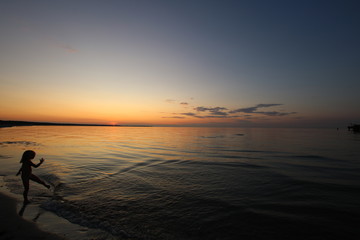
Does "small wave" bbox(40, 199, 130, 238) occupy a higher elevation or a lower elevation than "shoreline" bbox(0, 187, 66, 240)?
lower

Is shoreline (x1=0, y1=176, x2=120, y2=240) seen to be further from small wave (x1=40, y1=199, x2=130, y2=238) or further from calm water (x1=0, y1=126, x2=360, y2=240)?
calm water (x1=0, y1=126, x2=360, y2=240)

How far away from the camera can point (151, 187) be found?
37.1 feet

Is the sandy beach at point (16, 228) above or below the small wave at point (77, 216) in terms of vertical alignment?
above

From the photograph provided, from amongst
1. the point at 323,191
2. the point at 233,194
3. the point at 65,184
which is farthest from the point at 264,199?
the point at 65,184

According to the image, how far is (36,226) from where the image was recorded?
6117 mm

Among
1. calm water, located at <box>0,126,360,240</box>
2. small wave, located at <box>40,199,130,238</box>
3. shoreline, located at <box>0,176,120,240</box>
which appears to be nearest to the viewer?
shoreline, located at <box>0,176,120,240</box>

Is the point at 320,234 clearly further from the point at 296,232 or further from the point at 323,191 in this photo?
the point at 323,191

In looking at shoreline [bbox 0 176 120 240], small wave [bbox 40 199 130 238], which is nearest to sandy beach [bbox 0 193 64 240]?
shoreline [bbox 0 176 120 240]

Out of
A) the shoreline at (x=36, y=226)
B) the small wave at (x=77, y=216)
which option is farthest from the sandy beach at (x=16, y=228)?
the small wave at (x=77, y=216)

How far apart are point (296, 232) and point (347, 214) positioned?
3.37 metres

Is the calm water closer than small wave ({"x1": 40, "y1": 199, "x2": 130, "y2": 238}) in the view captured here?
No

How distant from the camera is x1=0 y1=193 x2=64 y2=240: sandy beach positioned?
17.9ft

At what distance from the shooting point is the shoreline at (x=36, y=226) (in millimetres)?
5562

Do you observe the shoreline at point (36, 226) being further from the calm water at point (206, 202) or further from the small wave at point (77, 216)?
the calm water at point (206, 202)
